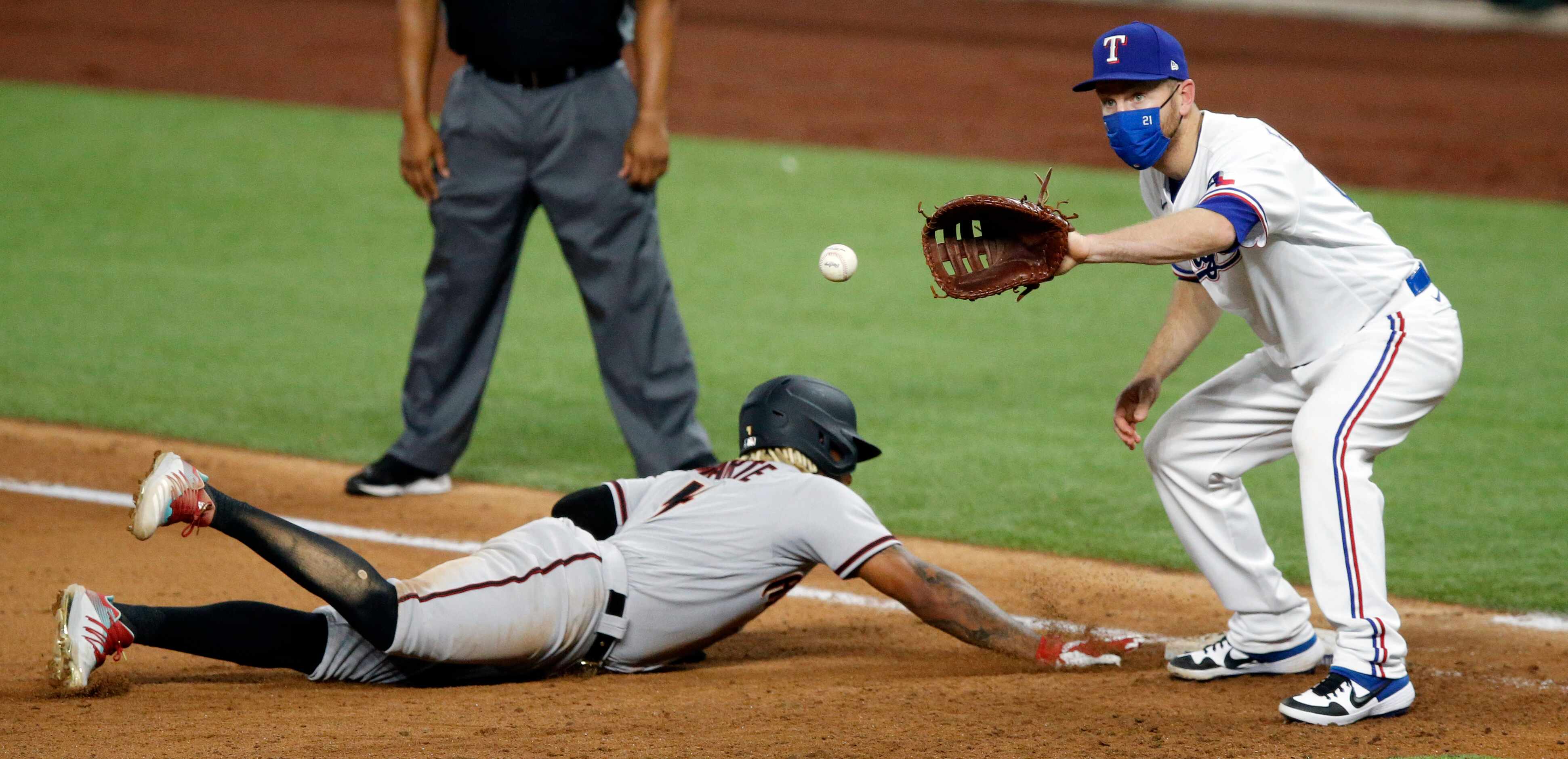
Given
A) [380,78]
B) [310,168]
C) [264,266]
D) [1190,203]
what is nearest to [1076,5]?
[380,78]

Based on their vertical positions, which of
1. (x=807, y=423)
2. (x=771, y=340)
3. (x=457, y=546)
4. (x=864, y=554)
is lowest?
(x=457, y=546)

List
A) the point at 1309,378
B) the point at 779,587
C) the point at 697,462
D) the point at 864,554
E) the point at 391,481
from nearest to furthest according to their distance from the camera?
the point at 864,554 → the point at 1309,378 → the point at 779,587 → the point at 697,462 → the point at 391,481

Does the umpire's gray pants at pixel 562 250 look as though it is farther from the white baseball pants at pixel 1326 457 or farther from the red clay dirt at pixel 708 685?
the white baseball pants at pixel 1326 457

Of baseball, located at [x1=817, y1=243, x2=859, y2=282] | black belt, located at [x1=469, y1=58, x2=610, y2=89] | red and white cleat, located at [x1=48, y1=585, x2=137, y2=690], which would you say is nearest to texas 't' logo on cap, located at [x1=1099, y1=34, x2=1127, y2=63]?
baseball, located at [x1=817, y1=243, x2=859, y2=282]

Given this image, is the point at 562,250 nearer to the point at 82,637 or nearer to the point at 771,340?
the point at 82,637

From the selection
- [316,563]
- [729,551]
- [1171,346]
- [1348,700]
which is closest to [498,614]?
[316,563]

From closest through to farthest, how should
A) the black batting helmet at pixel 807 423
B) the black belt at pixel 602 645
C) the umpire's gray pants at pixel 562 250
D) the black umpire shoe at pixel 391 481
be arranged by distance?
the black belt at pixel 602 645, the black batting helmet at pixel 807 423, the umpire's gray pants at pixel 562 250, the black umpire shoe at pixel 391 481

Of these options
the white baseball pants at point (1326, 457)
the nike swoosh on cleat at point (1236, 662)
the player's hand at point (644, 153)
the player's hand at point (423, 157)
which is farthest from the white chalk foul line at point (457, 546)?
the player's hand at point (644, 153)
